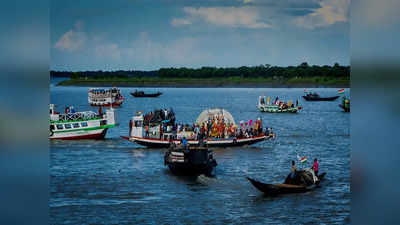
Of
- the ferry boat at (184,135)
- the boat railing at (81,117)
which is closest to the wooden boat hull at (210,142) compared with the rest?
the ferry boat at (184,135)

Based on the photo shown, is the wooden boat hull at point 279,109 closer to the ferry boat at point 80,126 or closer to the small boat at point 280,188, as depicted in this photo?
the ferry boat at point 80,126

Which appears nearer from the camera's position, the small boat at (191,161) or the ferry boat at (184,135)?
the small boat at (191,161)

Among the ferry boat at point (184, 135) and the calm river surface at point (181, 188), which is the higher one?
the ferry boat at point (184, 135)

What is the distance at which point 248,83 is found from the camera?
129375mm

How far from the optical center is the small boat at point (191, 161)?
886 inches

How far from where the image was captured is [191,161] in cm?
2256

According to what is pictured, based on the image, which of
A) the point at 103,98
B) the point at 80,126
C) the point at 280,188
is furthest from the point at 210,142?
the point at 103,98

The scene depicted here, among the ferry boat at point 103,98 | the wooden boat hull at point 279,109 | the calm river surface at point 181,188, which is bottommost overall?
the calm river surface at point 181,188

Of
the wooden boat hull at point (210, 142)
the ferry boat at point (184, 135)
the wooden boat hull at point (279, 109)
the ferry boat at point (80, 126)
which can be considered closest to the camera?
the ferry boat at point (184, 135)
